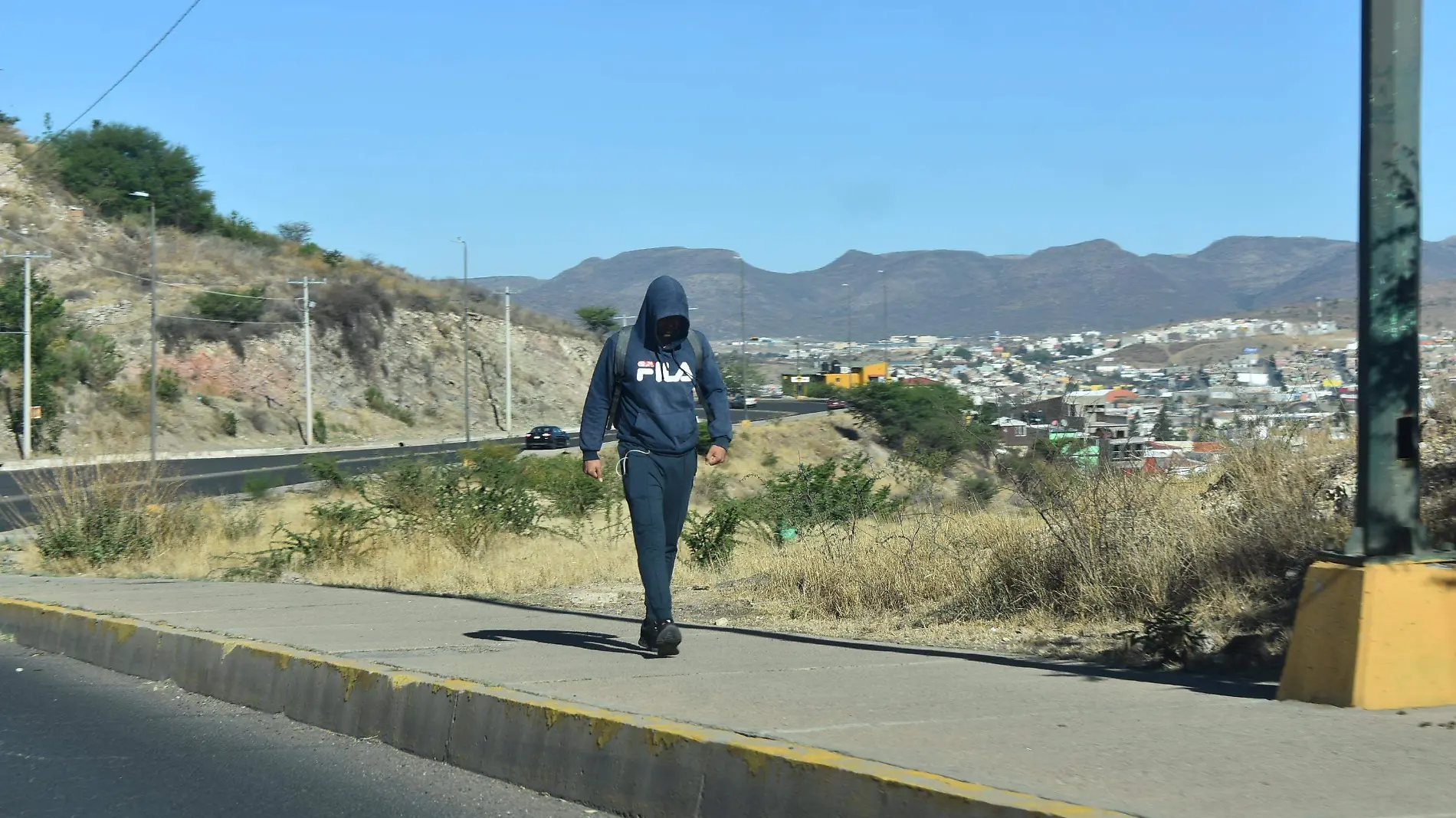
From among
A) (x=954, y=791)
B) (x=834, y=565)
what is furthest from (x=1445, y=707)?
(x=834, y=565)

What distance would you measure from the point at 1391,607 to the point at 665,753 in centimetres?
278

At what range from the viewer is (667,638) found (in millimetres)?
7359

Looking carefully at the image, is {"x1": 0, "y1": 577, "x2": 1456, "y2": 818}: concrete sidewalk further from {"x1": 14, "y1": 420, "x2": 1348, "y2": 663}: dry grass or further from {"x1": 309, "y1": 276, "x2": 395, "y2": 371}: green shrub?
{"x1": 309, "y1": 276, "x2": 395, "y2": 371}: green shrub

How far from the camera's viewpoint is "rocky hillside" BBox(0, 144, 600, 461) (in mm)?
61000

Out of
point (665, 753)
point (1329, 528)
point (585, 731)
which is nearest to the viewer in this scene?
point (665, 753)

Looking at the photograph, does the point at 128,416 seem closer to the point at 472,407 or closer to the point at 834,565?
the point at 472,407

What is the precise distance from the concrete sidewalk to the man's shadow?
2cm

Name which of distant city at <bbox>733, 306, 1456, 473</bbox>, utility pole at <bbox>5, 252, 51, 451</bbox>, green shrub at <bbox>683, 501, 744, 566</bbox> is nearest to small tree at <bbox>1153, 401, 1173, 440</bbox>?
distant city at <bbox>733, 306, 1456, 473</bbox>

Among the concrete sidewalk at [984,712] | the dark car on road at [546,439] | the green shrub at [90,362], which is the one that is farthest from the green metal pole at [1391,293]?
the green shrub at [90,362]

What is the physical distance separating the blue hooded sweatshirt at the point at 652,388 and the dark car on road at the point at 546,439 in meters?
52.2

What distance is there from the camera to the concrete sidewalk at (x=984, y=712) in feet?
14.0

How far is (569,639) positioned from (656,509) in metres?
1.59

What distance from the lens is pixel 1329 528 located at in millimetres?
8094

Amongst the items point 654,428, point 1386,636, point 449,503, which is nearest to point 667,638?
point 654,428
